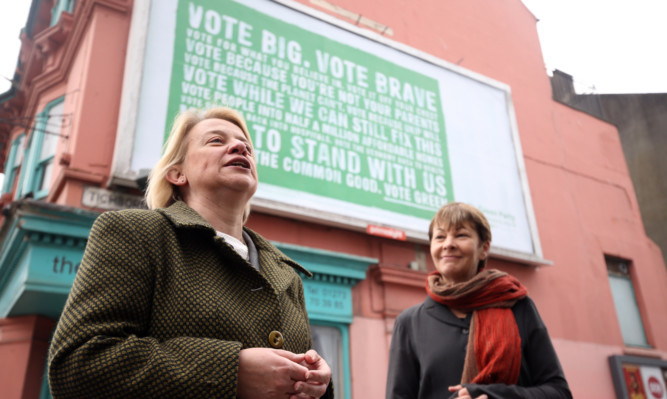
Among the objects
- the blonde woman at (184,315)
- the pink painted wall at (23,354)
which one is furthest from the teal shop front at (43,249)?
the blonde woman at (184,315)

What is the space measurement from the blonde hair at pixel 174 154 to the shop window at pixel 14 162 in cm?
738

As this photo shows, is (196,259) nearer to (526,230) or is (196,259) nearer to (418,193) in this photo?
(418,193)

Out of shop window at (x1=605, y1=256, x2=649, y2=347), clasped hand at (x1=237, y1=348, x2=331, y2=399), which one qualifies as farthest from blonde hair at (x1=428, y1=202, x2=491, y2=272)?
shop window at (x1=605, y1=256, x2=649, y2=347)

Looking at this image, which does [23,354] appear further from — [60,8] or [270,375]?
[60,8]

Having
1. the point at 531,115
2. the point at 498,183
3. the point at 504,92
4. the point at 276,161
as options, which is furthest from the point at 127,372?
the point at 531,115

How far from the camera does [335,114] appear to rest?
668 cm

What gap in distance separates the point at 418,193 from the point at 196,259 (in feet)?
18.9

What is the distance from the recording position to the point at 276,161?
19.4 feet

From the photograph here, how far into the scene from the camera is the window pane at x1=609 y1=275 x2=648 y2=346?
8680 millimetres

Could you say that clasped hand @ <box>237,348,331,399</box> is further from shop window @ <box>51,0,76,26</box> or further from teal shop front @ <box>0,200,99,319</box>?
shop window @ <box>51,0,76,26</box>

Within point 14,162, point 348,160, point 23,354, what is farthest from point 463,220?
point 14,162

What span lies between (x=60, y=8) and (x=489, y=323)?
843 cm

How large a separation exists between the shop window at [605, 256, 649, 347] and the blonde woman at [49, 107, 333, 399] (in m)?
8.86

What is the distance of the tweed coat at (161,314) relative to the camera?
3.62 feet
